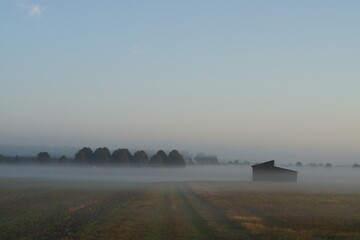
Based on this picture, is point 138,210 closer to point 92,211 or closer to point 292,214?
point 92,211

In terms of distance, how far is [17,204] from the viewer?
1816 inches

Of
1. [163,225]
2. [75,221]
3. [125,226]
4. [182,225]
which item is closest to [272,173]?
[182,225]

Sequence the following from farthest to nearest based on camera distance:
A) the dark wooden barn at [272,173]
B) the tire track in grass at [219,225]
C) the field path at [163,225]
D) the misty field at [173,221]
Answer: the dark wooden barn at [272,173]
the misty field at [173,221]
the tire track in grass at [219,225]
the field path at [163,225]

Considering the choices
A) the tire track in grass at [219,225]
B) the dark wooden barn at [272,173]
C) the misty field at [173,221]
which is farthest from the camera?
the dark wooden barn at [272,173]

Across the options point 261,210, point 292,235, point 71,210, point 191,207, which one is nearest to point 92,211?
point 71,210

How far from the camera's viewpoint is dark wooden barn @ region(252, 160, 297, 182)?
112750 millimetres

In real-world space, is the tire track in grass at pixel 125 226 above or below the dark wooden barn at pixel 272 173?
below

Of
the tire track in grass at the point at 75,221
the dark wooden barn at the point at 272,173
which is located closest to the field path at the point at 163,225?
the tire track in grass at the point at 75,221

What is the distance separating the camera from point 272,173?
11306 centimetres

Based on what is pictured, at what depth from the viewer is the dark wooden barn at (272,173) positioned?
370 ft

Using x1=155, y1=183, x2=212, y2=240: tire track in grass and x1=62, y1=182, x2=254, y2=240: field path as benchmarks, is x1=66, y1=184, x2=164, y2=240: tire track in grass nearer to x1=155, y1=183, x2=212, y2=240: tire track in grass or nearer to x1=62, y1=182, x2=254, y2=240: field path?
x1=62, y1=182, x2=254, y2=240: field path

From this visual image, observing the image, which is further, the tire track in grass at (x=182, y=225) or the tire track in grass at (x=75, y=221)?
the tire track in grass at (x=75, y=221)

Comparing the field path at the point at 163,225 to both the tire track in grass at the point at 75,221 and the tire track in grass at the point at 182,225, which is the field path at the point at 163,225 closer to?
the tire track in grass at the point at 182,225

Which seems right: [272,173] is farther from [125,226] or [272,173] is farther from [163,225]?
[125,226]
